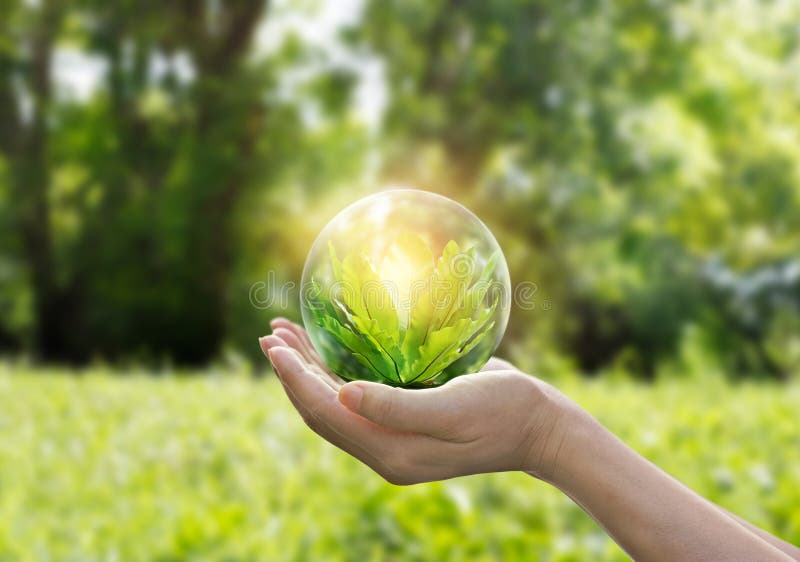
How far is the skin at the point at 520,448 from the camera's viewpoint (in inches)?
65.9

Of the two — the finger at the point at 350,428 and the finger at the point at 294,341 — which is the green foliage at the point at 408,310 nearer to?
the finger at the point at 294,341

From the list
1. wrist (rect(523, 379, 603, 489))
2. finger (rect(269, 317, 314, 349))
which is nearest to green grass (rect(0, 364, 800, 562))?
finger (rect(269, 317, 314, 349))

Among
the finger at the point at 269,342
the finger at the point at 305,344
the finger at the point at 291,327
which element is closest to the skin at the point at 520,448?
the finger at the point at 269,342

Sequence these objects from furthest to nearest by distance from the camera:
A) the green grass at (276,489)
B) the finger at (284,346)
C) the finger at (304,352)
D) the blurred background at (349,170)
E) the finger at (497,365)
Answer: the blurred background at (349,170) → the green grass at (276,489) → the finger at (497,365) → the finger at (304,352) → the finger at (284,346)

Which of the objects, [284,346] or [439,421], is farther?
[284,346]

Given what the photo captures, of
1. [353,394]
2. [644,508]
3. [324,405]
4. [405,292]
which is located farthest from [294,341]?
[644,508]

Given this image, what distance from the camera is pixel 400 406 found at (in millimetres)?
1645

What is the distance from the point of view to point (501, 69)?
40.2 ft

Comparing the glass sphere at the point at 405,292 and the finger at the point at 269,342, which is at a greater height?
the glass sphere at the point at 405,292

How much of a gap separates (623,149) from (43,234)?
898cm

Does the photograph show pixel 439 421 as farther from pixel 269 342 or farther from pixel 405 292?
pixel 269 342

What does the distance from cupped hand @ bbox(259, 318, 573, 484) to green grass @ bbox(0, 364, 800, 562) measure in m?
1.14

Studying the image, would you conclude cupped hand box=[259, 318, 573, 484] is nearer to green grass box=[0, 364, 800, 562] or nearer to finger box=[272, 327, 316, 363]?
finger box=[272, 327, 316, 363]

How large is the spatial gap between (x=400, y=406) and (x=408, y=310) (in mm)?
397
